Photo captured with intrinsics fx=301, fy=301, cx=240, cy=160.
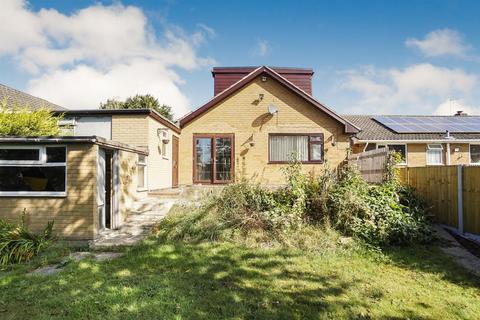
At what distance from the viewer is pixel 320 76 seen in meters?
19.2

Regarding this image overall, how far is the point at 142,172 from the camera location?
11.7 metres

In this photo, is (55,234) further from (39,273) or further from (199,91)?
(199,91)

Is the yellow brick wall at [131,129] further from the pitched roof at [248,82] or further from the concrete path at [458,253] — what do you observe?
the concrete path at [458,253]

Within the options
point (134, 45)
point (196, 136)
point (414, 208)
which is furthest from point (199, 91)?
point (414, 208)

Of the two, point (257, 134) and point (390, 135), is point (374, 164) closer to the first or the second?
point (257, 134)

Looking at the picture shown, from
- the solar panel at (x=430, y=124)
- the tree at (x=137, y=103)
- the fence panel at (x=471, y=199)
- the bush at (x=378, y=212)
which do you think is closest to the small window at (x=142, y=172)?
the bush at (x=378, y=212)

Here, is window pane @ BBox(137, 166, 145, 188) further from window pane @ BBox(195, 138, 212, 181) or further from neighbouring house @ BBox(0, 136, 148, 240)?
window pane @ BBox(195, 138, 212, 181)

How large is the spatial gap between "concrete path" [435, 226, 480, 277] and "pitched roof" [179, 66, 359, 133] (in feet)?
27.1

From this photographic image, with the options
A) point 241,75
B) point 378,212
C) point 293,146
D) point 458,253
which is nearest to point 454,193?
point 458,253

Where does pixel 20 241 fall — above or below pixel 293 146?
below

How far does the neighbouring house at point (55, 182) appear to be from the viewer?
7453 mm

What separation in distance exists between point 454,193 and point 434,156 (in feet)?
41.6

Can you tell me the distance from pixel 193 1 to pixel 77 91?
36.6 meters

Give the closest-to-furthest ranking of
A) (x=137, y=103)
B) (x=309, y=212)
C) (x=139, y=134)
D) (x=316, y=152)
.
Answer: (x=309, y=212)
(x=139, y=134)
(x=316, y=152)
(x=137, y=103)
